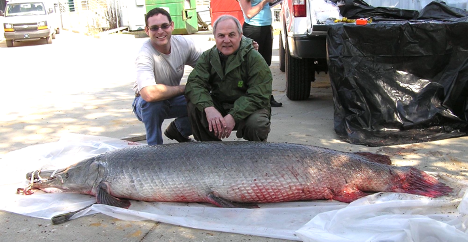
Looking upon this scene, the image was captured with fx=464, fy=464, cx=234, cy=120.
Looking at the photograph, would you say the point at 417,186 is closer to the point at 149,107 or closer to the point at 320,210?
the point at 320,210

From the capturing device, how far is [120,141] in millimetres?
4707

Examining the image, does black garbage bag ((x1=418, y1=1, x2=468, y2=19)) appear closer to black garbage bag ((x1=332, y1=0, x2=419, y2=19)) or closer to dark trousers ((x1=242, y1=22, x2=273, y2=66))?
black garbage bag ((x1=332, y1=0, x2=419, y2=19))

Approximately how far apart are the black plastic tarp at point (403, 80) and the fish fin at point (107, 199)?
7.62 feet

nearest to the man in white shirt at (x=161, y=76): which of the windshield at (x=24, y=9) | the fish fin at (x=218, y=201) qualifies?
the fish fin at (x=218, y=201)

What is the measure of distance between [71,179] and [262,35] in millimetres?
3569

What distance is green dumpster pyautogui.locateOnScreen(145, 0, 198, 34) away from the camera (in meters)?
20.6

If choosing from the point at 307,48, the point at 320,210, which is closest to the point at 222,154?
the point at 320,210

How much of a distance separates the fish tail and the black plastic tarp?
124 centimetres

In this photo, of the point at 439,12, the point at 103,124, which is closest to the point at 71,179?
the point at 103,124

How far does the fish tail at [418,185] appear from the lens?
10.3 ft

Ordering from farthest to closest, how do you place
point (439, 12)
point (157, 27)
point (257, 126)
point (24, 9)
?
point (24, 9), point (439, 12), point (157, 27), point (257, 126)

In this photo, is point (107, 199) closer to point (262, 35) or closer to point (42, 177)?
point (42, 177)

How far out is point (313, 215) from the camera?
3.05 metres

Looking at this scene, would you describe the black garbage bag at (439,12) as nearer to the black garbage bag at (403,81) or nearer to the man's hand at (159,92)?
the black garbage bag at (403,81)
